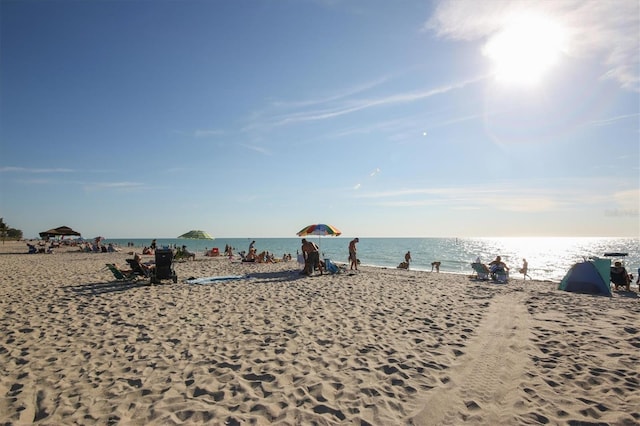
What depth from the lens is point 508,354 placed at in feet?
16.4

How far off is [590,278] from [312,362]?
1182 centimetres

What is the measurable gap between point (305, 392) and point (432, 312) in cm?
465

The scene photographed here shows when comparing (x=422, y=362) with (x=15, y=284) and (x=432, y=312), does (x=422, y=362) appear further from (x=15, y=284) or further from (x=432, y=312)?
(x=15, y=284)

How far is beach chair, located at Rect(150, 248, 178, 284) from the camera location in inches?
423

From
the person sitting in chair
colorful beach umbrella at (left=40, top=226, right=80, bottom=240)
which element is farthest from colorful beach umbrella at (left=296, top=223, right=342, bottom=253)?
colorful beach umbrella at (left=40, top=226, right=80, bottom=240)

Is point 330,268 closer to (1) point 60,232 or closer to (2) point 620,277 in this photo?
(2) point 620,277

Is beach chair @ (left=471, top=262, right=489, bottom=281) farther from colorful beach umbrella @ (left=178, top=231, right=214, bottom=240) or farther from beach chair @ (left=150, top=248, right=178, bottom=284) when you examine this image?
colorful beach umbrella @ (left=178, top=231, right=214, bottom=240)

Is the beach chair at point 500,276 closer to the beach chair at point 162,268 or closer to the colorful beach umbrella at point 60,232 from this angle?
the beach chair at point 162,268

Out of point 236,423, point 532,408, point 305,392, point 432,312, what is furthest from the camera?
point 432,312

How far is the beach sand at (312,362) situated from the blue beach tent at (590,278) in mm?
3417

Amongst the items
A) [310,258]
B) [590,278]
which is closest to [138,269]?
[310,258]

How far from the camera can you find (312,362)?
462cm

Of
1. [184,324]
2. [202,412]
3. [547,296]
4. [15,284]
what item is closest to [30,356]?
[184,324]

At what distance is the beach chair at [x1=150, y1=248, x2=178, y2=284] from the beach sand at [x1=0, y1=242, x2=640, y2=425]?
7.49 feet
